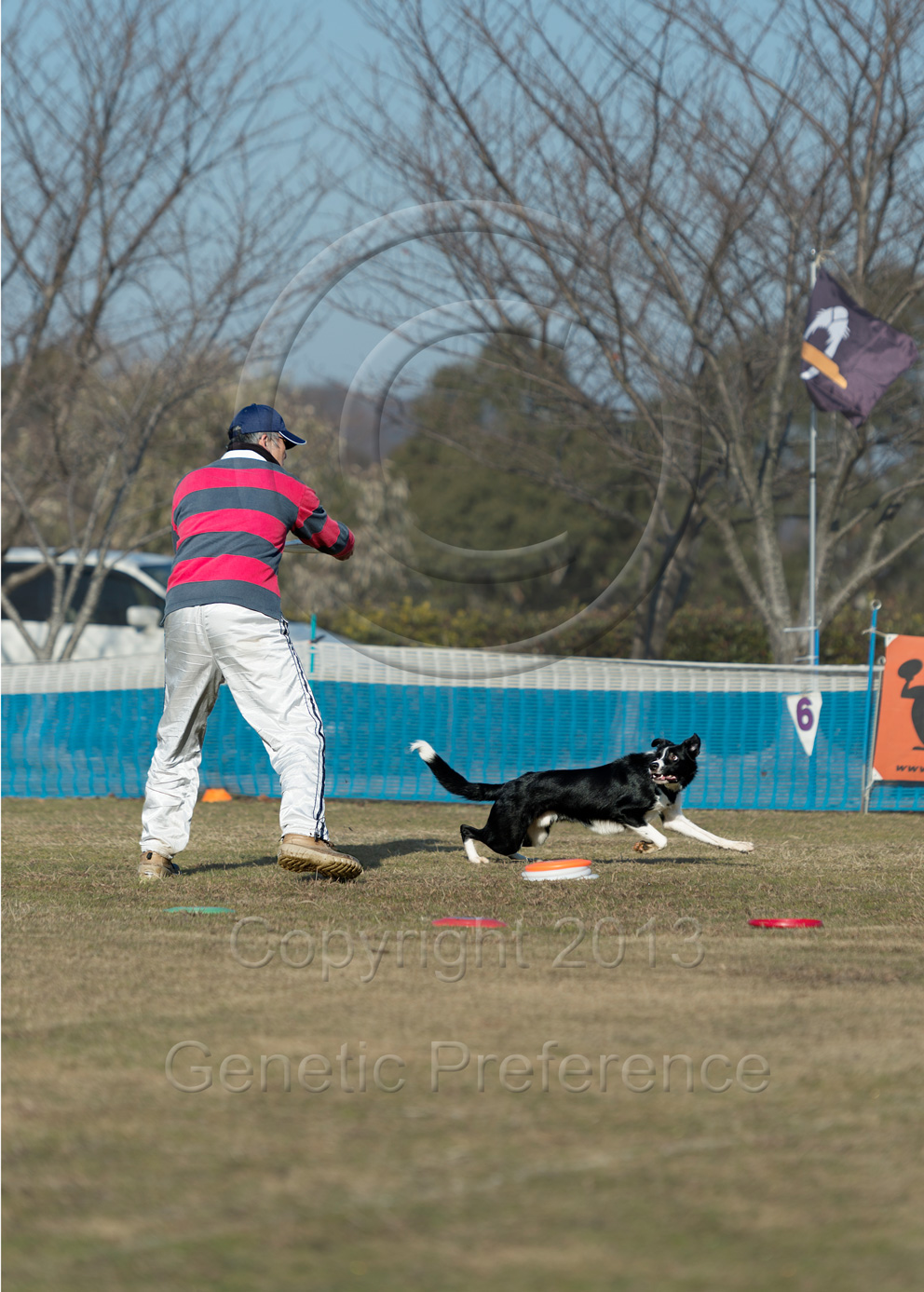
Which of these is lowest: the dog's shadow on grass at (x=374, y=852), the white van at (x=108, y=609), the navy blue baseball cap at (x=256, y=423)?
the dog's shadow on grass at (x=374, y=852)

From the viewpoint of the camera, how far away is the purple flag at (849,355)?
1395cm

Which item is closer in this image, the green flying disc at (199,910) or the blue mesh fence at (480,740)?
the green flying disc at (199,910)

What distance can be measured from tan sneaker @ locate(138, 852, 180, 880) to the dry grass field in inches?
23.0

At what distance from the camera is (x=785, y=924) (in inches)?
208

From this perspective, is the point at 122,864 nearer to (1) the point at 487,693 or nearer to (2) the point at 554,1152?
(2) the point at 554,1152

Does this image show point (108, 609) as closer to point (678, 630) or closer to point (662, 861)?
point (678, 630)

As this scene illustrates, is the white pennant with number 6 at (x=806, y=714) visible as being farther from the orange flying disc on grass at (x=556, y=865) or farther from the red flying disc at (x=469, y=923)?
the red flying disc at (x=469, y=923)

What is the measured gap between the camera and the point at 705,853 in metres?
8.12

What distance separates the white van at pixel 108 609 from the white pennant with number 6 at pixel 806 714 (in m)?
5.73

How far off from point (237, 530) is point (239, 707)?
82 centimetres

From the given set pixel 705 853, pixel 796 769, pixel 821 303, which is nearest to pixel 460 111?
pixel 821 303

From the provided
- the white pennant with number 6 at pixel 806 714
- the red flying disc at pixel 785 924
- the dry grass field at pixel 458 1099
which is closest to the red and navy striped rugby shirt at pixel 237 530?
the dry grass field at pixel 458 1099

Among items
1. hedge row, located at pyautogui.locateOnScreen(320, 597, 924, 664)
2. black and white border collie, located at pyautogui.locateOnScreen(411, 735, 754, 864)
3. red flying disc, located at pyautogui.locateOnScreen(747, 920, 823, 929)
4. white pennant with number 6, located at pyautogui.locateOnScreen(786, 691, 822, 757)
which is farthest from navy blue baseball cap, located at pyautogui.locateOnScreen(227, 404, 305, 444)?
hedge row, located at pyautogui.locateOnScreen(320, 597, 924, 664)

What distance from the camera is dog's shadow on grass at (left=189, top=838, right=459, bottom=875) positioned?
7.09m
